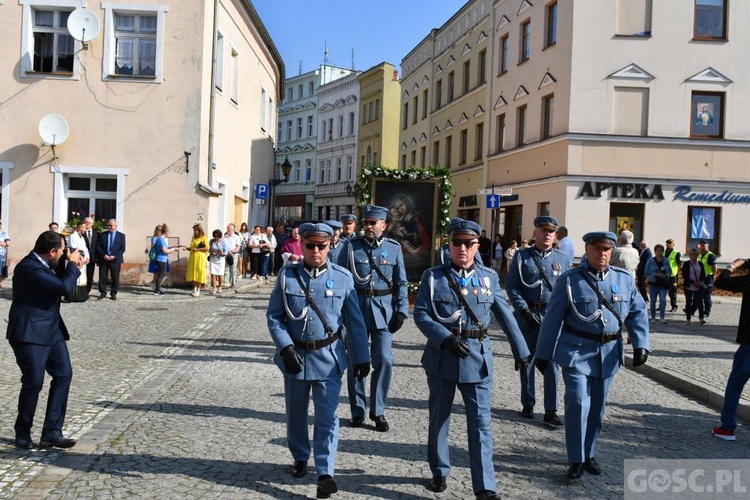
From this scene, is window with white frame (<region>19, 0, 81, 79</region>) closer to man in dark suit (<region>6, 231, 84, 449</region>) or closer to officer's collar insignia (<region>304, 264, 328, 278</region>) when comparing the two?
man in dark suit (<region>6, 231, 84, 449</region>)

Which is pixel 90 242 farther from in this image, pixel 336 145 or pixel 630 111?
pixel 336 145

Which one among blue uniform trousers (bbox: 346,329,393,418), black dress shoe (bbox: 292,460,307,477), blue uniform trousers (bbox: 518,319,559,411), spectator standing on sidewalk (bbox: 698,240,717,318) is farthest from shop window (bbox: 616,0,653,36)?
black dress shoe (bbox: 292,460,307,477)

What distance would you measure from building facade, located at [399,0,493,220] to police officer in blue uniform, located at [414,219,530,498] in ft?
87.4

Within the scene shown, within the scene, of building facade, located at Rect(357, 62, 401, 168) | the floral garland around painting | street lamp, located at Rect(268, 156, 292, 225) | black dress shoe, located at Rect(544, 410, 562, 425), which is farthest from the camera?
building facade, located at Rect(357, 62, 401, 168)

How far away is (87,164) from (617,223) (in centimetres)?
1520

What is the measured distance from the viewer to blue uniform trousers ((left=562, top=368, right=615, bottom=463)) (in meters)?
5.27

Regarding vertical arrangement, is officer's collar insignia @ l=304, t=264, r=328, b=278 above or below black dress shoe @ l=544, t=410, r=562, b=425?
above

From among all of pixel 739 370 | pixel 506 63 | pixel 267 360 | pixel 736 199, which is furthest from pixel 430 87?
pixel 739 370

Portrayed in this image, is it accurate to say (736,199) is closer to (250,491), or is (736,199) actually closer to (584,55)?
(584,55)

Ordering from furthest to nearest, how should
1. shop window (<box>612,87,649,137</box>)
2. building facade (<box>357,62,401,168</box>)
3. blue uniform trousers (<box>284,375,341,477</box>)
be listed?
1. building facade (<box>357,62,401,168</box>)
2. shop window (<box>612,87,649,137</box>)
3. blue uniform trousers (<box>284,375,341,477</box>)

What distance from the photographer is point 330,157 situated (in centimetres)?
6150

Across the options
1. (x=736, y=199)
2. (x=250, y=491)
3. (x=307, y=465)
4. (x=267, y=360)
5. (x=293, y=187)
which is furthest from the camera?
(x=293, y=187)

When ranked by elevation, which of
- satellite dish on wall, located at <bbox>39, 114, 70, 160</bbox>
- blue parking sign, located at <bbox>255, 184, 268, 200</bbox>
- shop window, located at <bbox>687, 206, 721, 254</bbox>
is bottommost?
shop window, located at <bbox>687, 206, 721, 254</bbox>

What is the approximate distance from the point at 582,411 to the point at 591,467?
0.46m
